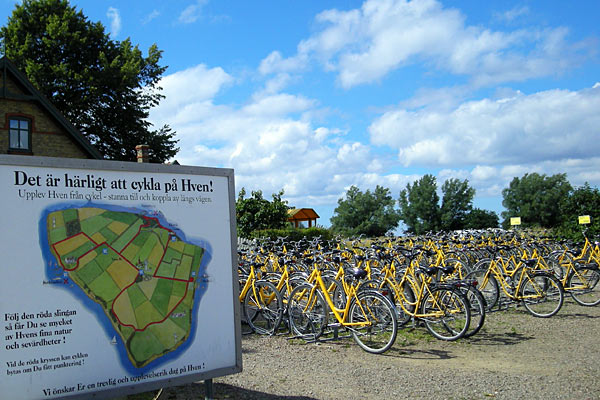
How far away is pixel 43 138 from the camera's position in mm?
17547

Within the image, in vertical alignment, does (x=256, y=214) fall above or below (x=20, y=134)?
below

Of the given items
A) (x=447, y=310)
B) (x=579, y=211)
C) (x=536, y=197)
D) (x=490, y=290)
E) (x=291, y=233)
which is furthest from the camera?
(x=536, y=197)

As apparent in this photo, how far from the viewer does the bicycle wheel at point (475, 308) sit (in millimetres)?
6488

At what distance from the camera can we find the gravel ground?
466cm

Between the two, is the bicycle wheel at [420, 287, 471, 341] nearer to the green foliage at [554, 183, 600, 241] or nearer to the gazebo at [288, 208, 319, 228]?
the green foliage at [554, 183, 600, 241]

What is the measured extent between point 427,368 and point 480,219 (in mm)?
38121

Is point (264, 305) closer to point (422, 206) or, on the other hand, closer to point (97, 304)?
point (97, 304)

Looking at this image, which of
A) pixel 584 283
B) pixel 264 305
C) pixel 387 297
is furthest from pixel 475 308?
pixel 584 283

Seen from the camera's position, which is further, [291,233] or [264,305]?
[291,233]

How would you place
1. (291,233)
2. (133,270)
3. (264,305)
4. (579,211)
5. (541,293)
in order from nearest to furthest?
1. (133,270)
2. (264,305)
3. (541,293)
4. (579,211)
5. (291,233)

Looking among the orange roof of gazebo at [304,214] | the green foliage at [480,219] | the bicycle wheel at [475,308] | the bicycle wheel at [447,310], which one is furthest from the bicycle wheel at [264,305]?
→ the green foliage at [480,219]

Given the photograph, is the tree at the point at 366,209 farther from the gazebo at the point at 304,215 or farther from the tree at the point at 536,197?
the tree at the point at 536,197

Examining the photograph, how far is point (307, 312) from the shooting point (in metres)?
6.65

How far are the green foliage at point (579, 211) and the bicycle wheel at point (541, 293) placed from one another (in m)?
9.12
